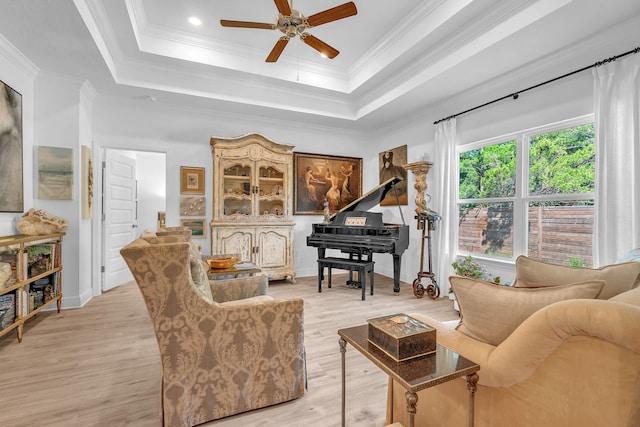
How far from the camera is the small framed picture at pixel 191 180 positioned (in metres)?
4.58

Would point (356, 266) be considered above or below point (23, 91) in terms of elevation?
below

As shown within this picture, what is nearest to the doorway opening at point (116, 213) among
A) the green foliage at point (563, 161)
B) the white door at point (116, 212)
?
the white door at point (116, 212)

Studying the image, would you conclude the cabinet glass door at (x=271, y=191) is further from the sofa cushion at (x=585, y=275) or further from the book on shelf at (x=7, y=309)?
the sofa cushion at (x=585, y=275)

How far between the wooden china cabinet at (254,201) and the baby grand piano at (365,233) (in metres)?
0.60

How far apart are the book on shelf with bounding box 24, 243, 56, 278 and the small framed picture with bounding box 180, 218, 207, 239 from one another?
1.62 m

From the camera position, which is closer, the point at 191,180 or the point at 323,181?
the point at 191,180

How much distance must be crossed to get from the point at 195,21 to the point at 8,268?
3.12 meters

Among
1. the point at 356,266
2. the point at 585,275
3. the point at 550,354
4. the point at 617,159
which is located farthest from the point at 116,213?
the point at 617,159

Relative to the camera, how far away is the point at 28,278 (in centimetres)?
280

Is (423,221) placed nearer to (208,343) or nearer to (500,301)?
(500,301)

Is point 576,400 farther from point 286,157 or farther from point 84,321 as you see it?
point 286,157

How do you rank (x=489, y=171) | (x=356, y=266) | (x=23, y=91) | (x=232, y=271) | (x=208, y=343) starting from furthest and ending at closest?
(x=356, y=266), (x=489, y=171), (x=23, y=91), (x=232, y=271), (x=208, y=343)

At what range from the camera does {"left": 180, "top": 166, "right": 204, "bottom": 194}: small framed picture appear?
4.58 m

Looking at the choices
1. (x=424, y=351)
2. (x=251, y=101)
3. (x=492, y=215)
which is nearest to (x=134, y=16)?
(x=251, y=101)
